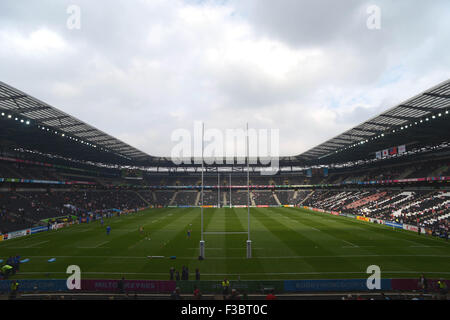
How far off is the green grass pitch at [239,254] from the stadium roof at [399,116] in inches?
602

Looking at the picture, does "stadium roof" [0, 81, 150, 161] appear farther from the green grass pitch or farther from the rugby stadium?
the green grass pitch

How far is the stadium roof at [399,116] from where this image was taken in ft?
81.6

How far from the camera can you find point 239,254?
22594mm

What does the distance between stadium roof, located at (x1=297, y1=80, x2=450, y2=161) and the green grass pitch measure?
602 inches

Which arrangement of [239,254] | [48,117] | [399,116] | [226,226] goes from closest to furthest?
[239,254] < [48,117] < [399,116] < [226,226]

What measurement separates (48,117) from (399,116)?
45.9 metres

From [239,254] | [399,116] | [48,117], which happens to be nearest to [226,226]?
[239,254]

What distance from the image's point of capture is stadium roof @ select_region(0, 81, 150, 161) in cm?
2420

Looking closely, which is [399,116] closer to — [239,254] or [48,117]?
[239,254]

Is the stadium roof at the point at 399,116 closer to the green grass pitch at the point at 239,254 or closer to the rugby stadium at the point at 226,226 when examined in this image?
the rugby stadium at the point at 226,226

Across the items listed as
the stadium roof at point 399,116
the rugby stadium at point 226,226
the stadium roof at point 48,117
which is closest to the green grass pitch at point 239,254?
the rugby stadium at point 226,226

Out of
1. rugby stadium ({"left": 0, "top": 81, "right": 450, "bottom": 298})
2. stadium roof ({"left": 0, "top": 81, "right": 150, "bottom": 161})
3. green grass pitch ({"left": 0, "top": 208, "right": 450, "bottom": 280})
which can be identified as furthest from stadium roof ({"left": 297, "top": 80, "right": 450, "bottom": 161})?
stadium roof ({"left": 0, "top": 81, "right": 150, "bottom": 161})
